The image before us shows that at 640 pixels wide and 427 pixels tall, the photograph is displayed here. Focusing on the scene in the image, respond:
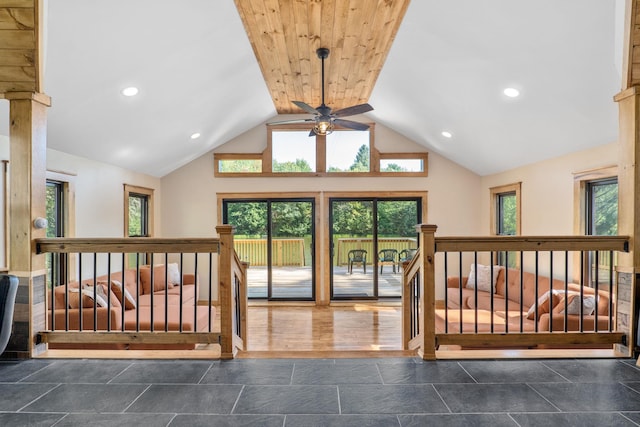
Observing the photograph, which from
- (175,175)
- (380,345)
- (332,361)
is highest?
(175,175)

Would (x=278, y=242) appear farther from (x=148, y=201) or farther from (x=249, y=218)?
(x=148, y=201)

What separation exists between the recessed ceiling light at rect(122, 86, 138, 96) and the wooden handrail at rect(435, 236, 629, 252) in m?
3.47

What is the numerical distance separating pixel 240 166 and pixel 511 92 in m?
4.73

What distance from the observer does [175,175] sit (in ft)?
23.7

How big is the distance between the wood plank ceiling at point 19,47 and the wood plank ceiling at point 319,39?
1.60m

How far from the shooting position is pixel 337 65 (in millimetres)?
4715

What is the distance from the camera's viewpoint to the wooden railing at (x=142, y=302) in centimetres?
262

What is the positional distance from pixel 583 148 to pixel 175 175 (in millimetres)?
6477

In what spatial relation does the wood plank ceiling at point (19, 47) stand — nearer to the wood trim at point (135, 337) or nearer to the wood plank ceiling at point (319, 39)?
the wood plank ceiling at point (319, 39)

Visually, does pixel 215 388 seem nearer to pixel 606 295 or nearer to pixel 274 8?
pixel 274 8

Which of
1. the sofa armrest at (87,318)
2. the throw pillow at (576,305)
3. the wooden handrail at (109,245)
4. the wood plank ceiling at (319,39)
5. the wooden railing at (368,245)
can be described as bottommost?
the sofa armrest at (87,318)

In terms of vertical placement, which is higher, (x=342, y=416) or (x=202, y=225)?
(x=202, y=225)

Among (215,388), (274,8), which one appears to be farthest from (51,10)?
(215,388)

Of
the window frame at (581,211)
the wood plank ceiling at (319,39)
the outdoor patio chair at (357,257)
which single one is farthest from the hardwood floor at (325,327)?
the wood plank ceiling at (319,39)
